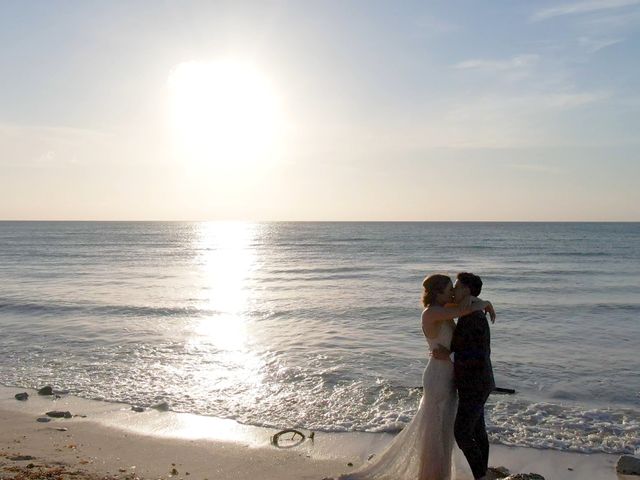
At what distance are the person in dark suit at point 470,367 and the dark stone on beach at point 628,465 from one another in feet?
8.20

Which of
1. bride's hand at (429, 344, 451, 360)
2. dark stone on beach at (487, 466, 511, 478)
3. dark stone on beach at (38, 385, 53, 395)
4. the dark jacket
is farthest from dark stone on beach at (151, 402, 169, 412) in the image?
the dark jacket

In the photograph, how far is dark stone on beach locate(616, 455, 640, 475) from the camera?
280 inches

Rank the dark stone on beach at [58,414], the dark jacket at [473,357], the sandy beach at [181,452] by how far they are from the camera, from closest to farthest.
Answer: the dark jacket at [473,357] < the sandy beach at [181,452] < the dark stone on beach at [58,414]

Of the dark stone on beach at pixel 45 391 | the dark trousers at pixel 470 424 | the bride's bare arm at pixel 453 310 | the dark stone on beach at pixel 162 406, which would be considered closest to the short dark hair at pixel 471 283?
the bride's bare arm at pixel 453 310

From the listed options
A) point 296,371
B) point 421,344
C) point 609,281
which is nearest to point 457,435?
point 296,371

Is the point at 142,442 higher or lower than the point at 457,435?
lower

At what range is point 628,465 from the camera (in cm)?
720

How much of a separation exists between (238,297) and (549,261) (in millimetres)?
29619

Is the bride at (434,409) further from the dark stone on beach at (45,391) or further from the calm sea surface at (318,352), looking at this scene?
the dark stone on beach at (45,391)

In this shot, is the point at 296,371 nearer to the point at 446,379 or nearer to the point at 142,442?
the point at 142,442

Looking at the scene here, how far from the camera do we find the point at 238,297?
2555cm

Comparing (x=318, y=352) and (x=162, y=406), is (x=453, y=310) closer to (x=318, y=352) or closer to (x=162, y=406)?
(x=162, y=406)

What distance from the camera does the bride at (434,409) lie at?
590 centimetres

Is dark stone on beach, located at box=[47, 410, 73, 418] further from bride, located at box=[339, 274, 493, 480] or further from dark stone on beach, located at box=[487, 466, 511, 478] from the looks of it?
dark stone on beach, located at box=[487, 466, 511, 478]
